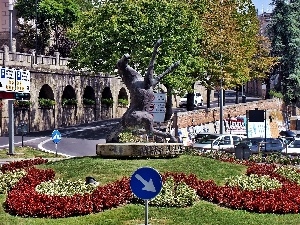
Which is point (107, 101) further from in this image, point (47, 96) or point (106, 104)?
point (47, 96)

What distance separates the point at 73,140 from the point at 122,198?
3131cm

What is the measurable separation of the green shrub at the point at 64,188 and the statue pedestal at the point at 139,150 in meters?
2.67

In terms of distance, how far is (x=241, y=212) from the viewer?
1561 centimetres

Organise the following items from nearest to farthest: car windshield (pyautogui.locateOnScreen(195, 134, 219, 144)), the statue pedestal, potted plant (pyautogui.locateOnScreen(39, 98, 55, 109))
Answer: the statue pedestal → car windshield (pyautogui.locateOnScreen(195, 134, 219, 144)) → potted plant (pyautogui.locateOnScreen(39, 98, 55, 109))

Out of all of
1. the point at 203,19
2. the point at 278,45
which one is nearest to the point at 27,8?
the point at 203,19

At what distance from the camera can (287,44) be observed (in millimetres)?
68938

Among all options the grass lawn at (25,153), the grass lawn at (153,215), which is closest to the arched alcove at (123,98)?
the grass lawn at (25,153)

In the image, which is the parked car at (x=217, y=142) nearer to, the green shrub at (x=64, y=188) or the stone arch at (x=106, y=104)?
the green shrub at (x=64, y=188)

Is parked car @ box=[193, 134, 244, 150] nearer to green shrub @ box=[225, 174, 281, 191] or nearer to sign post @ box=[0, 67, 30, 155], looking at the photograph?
sign post @ box=[0, 67, 30, 155]

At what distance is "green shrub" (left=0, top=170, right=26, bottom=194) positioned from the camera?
18.1 metres

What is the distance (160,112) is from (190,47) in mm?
12114

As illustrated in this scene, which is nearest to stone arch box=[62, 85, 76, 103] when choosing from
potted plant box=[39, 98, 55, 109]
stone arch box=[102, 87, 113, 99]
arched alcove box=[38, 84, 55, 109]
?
arched alcove box=[38, 84, 55, 109]

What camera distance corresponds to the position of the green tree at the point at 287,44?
68188 mm

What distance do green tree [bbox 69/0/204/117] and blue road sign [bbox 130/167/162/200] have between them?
31.6m
